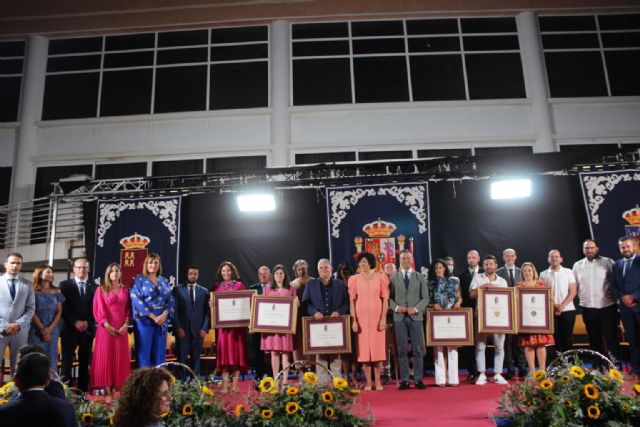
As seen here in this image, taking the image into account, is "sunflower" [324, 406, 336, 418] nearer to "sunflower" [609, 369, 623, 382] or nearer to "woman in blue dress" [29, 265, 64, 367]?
"sunflower" [609, 369, 623, 382]

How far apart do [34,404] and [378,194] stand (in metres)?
7.83

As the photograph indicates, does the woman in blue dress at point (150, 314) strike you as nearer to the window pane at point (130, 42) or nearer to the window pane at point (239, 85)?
the window pane at point (239, 85)

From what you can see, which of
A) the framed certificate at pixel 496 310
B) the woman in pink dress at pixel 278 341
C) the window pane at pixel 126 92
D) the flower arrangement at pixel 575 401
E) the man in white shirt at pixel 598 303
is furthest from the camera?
the window pane at pixel 126 92

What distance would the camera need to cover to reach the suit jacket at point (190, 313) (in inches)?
304

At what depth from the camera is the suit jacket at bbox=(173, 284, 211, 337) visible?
25.3 feet

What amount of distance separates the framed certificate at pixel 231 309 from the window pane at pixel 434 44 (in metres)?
8.57

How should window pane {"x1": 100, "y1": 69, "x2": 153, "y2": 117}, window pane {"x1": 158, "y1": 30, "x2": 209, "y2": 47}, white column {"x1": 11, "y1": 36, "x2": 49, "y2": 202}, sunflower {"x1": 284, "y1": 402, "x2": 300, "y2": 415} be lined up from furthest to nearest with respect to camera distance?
window pane {"x1": 158, "y1": 30, "x2": 209, "y2": 47} → window pane {"x1": 100, "y1": 69, "x2": 153, "y2": 117} → white column {"x1": 11, "y1": 36, "x2": 49, "y2": 202} → sunflower {"x1": 284, "y1": 402, "x2": 300, "y2": 415}

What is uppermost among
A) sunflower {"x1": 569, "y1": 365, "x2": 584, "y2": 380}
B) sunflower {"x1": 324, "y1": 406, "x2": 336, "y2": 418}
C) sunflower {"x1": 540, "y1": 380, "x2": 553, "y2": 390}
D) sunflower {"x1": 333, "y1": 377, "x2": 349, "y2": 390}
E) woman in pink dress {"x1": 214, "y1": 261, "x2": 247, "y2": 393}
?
woman in pink dress {"x1": 214, "y1": 261, "x2": 247, "y2": 393}

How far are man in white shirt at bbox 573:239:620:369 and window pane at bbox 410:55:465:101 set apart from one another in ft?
21.2

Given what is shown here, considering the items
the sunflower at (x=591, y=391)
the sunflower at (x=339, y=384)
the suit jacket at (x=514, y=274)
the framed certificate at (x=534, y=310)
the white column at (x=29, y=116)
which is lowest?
the sunflower at (x=591, y=391)

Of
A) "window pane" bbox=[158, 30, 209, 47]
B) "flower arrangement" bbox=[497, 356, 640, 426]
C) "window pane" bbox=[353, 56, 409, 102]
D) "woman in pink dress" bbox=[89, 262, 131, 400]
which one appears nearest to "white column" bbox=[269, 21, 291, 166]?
"window pane" bbox=[353, 56, 409, 102]

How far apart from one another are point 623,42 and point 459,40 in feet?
12.8

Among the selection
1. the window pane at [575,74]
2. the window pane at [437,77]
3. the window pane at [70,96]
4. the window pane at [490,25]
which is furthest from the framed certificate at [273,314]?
the window pane at [490,25]

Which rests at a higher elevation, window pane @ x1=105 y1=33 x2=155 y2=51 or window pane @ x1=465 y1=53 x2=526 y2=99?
window pane @ x1=105 y1=33 x2=155 y2=51
